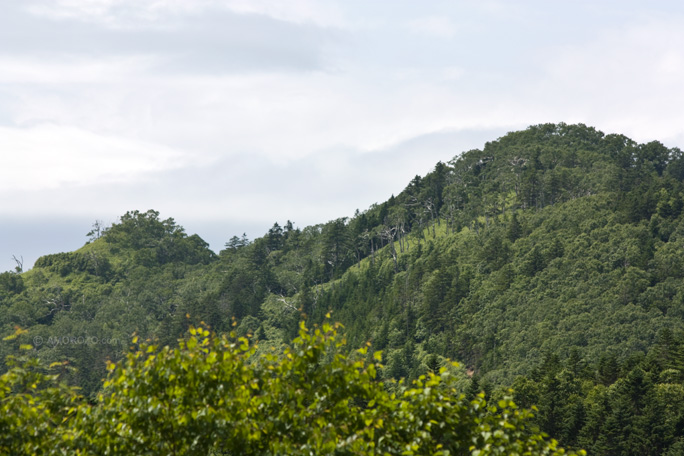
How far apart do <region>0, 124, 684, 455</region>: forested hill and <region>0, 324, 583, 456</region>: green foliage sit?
175ft

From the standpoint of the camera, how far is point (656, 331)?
101 meters

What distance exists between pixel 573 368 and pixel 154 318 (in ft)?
363

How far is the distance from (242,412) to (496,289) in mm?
111796

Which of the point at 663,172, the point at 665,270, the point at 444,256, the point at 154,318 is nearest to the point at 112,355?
the point at 154,318

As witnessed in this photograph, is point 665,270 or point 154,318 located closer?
point 665,270

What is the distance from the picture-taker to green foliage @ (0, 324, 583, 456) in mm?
16797

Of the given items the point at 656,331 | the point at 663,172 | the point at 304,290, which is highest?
the point at 663,172

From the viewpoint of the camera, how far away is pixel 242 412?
16891mm

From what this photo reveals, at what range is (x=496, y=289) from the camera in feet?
413

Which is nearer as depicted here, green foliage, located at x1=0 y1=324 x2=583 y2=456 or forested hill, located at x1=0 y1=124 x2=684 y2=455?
green foliage, located at x1=0 y1=324 x2=583 y2=456

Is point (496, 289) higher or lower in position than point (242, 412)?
lower

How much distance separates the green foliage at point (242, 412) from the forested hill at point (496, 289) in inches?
2105

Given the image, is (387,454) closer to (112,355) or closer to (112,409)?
(112,409)

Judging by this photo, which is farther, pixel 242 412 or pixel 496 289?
pixel 496 289
